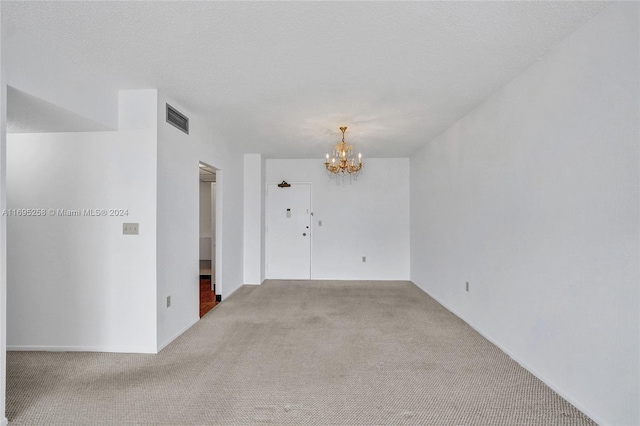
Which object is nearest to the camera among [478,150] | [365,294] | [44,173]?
[44,173]

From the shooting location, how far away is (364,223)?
660 centimetres

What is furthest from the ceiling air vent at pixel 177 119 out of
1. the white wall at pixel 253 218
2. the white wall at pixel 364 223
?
the white wall at pixel 364 223

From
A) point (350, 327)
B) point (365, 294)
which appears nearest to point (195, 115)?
point (350, 327)

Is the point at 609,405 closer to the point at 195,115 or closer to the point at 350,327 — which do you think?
the point at 350,327

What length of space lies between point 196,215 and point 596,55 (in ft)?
12.4

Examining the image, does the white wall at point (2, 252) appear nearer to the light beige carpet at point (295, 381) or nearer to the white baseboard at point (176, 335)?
the light beige carpet at point (295, 381)

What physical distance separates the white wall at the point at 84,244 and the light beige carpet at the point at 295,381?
22 centimetres

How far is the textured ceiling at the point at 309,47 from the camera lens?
1.92 metres

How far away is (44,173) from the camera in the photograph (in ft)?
10.2

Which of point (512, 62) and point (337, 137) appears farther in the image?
point (337, 137)

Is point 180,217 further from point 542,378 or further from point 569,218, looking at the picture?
point 542,378

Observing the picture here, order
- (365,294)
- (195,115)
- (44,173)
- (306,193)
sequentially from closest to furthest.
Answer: (44,173)
(195,115)
(365,294)
(306,193)

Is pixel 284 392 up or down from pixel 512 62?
down

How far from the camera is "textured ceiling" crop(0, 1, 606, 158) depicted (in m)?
1.92
